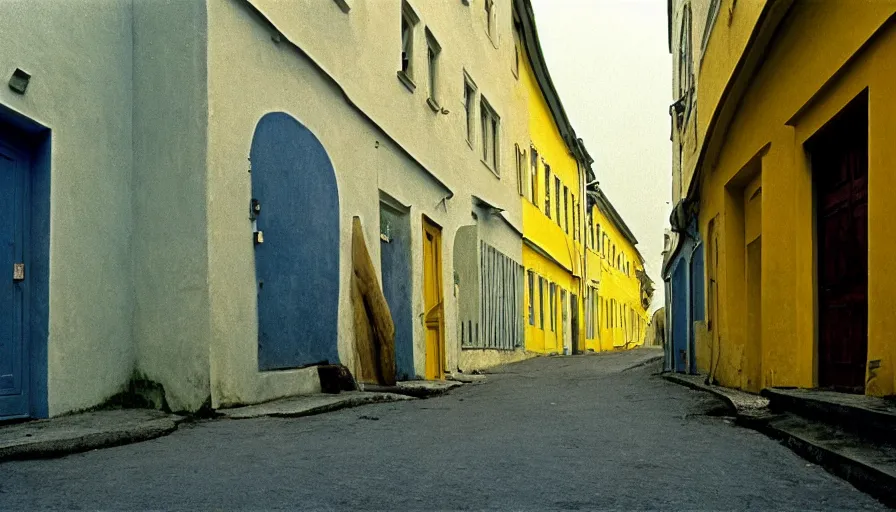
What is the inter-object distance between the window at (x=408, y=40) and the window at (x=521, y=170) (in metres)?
9.34

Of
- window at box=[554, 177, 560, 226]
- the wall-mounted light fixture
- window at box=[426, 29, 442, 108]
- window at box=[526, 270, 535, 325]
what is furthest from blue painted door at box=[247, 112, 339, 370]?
window at box=[554, 177, 560, 226]

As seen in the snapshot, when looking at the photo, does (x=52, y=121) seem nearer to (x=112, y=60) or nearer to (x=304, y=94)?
(x=112, y=60)

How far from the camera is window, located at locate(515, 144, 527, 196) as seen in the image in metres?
22.1

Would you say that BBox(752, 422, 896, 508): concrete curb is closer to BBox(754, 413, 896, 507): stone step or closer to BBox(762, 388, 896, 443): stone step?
BBox(754, 413, 896, 507): stone step

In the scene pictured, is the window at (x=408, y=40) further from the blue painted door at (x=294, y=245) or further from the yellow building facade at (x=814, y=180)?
the yellow building facade at (x=814, y=180)

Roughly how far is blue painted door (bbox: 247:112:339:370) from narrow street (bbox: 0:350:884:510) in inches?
54.4

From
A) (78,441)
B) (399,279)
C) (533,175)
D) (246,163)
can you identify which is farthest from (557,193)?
(78,441)

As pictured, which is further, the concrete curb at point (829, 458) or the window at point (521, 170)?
the window at point (521, 170)

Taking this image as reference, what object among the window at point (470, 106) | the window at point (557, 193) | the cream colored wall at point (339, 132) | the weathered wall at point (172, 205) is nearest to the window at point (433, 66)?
the cream colored wall at point (339, 132)

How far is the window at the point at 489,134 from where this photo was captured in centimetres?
1861

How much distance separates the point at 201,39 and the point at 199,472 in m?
3.64

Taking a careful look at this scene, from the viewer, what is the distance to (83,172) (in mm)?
6309

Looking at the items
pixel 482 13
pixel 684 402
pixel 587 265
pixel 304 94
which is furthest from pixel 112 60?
pixel 587 265

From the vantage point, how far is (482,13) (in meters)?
18.5
